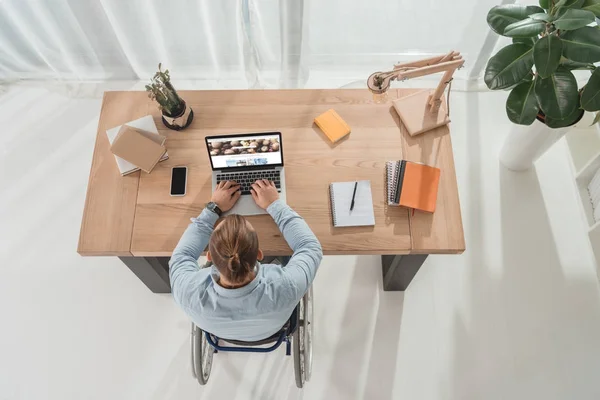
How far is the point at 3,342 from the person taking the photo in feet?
7.39

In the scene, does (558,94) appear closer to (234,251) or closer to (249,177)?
(249,177)

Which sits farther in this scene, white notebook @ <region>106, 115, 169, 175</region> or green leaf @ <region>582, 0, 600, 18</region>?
white notebook @ <region>106, 115, 169, 175</region>

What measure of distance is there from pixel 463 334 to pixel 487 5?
5.34ft

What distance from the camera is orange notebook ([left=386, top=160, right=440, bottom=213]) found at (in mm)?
1700

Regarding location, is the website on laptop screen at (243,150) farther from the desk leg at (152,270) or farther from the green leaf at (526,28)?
the green leaf at (526,28)

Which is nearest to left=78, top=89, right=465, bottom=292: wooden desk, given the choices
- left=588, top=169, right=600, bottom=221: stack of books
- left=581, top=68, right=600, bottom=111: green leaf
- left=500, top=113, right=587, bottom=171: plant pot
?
left=581, top=68, right=600, bottom=111: green leaf

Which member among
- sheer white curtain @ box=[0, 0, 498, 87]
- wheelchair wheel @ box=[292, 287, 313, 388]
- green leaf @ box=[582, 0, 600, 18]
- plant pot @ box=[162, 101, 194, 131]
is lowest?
wheelchair wheel @ box=[292, 287, 313, 388]

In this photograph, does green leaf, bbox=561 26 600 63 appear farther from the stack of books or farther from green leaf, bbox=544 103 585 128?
the stack of books

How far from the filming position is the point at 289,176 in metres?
1.78

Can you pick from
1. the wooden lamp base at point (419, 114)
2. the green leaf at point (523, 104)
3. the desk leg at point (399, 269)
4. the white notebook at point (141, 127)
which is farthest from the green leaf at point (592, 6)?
the white notebook at point (141, 127)

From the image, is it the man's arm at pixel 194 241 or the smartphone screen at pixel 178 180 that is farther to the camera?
the smartphone screen at pixel 178 180

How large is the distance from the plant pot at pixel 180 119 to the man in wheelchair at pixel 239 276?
1.28 ft

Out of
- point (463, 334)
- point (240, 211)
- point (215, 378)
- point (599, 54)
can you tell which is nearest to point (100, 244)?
point (240, 211)

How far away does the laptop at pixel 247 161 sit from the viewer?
1.71m
